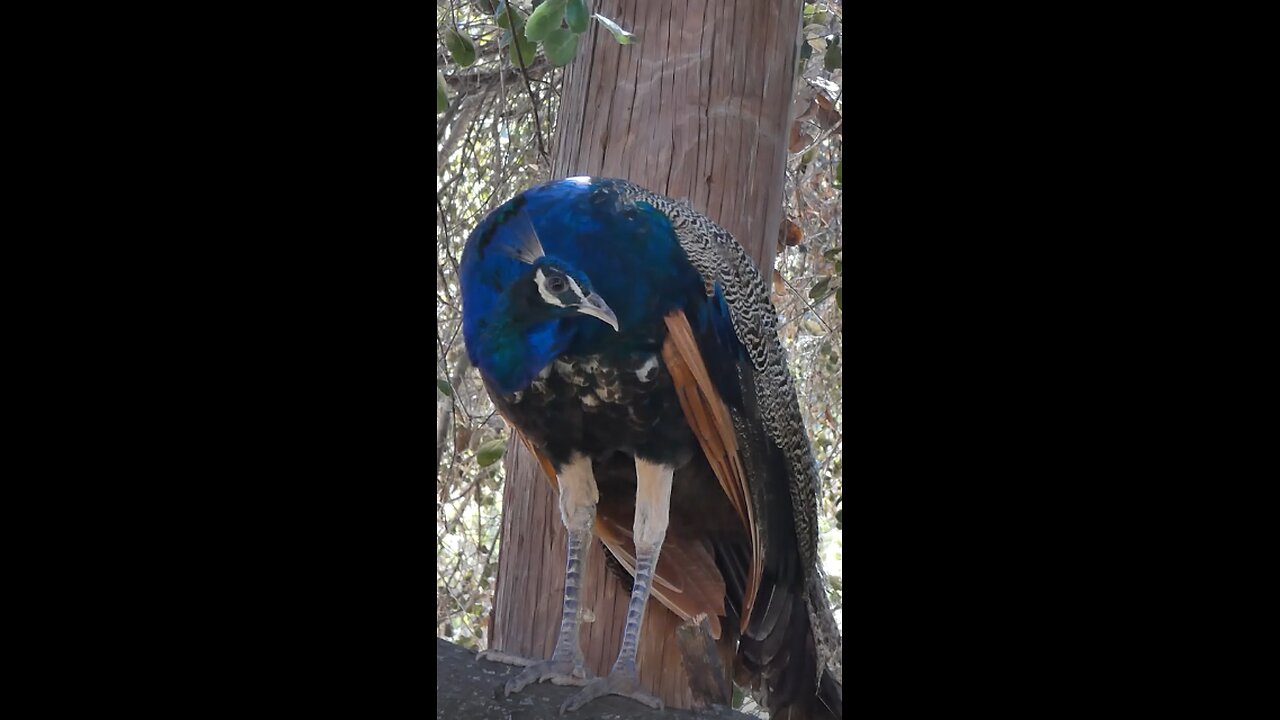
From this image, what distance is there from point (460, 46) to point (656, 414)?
27.5 inches

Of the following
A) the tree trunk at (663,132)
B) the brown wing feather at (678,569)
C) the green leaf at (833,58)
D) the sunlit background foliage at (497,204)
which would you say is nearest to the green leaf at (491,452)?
the sunlit background foliage at (497,204)

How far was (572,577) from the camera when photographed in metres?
1.46

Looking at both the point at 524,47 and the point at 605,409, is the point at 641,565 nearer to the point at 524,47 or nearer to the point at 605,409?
the point at 605,409

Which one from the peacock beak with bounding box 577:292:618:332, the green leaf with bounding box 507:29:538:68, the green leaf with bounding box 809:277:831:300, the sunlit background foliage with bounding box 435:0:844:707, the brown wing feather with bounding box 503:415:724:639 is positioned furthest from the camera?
the green leaf with bounding box 809:277:831:300

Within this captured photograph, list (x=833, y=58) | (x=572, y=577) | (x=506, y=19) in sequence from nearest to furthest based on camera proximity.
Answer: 1. (x=572, y=577)
2. (x=506, y=19)
3. (x=833, y=58)

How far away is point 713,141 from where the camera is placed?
1595 mm

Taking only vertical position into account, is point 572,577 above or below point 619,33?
below

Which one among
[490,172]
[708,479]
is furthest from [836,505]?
[490,172]

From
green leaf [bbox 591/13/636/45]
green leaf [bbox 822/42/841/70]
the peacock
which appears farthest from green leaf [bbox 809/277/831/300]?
green leaf [bbox 591/13/636/45]

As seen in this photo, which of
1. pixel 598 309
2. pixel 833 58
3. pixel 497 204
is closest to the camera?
pixel 598 309

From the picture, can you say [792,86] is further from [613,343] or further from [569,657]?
[569,657]

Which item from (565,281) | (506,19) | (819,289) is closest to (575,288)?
(565,281)

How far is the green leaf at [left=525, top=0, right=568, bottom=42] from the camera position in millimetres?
1505

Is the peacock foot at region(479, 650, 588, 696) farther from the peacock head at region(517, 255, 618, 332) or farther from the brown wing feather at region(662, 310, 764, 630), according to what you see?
the peacock head at region(517, 255, 618, 332)
